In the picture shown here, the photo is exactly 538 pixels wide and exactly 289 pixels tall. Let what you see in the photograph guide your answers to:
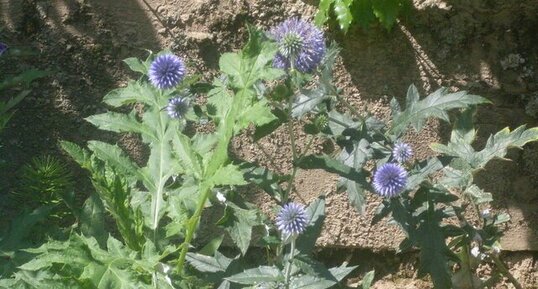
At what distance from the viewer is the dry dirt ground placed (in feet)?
11.7

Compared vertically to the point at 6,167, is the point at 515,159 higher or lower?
higher

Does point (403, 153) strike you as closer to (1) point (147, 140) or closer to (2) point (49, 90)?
(1) point (147, 140)

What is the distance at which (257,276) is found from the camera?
2656 millimetres

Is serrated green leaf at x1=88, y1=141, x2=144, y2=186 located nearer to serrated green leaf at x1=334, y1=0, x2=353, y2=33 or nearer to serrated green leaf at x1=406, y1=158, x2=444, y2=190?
serrated green leaf at x1=406, y1=158, x2=444, y2=190

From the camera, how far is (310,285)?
2646mm

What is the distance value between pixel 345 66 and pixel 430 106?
0.87m

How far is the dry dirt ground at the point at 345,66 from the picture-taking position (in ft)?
11.7

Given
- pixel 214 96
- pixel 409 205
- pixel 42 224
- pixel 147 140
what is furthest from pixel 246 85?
pixel 42 224

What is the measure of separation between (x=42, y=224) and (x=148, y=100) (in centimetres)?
74

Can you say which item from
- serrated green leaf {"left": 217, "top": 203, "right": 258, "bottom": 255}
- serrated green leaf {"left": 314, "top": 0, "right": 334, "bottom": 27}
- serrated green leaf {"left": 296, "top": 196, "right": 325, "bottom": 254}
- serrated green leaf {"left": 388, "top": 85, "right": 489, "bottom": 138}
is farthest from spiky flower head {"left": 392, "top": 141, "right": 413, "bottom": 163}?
serrated green leaf {"left": 314, "top": 0, "right": 334, "bottom": 27}

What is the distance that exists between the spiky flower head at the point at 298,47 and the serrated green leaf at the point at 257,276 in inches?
23.5

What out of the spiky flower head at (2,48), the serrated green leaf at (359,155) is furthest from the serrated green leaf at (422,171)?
the spiky flower head at (2,48)

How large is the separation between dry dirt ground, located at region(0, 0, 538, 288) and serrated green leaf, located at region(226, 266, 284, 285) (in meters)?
0.83

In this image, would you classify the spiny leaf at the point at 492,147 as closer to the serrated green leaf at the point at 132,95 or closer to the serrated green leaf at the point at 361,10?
the serrated green leaf at the point at 361,10
